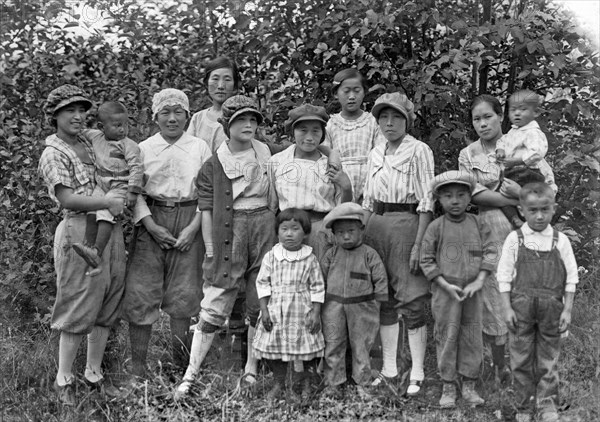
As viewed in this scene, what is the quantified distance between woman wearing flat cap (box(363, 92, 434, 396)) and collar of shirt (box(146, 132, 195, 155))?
1297 mm

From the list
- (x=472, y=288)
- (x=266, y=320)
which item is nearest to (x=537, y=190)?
(x=472, y=288)

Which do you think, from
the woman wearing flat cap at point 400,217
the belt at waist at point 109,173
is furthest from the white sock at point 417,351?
the belt at waist at point 109,173

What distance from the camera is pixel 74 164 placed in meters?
4.99

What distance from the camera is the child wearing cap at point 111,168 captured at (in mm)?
5027

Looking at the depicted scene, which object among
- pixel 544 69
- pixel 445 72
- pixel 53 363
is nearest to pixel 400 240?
pixel 445 72

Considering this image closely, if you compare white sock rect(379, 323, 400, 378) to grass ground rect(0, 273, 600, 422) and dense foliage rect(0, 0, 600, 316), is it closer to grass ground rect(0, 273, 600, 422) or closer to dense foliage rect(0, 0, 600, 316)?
grass ground rect(0, 273, 600, 422)

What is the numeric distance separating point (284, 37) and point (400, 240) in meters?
2.02

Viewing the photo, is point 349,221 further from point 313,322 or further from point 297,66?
point 297,66

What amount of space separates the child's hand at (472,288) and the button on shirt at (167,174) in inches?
77.6

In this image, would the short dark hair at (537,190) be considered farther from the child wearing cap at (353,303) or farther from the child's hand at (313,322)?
the child's hand at (313,322)

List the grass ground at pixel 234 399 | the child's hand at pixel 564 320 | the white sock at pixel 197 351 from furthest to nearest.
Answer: the white sock at pixel 197 351 < the grass ground at pixel 234 399 < the child's hand at pixel 564 320

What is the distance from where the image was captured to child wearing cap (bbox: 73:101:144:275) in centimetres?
503

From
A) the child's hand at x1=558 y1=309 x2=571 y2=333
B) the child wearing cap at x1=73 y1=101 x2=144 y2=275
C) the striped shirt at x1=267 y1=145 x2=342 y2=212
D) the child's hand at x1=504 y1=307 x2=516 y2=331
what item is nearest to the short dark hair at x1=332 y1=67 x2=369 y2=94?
the striped shirt at x1=267 y1=145 x2=342 y2=212

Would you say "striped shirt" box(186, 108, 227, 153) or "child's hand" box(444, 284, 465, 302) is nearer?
"child's hand" box(444, 284, 465, 302)
